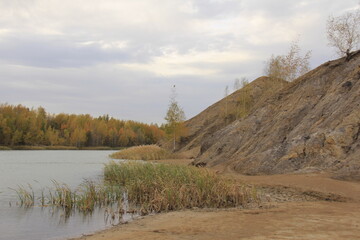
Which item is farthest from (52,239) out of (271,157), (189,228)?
(271,157)

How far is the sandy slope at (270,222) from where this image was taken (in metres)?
9.36

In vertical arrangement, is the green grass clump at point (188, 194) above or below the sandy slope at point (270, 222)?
above

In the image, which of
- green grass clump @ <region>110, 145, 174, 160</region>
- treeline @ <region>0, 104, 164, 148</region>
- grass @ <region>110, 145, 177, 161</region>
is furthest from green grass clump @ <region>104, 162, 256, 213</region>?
treeline @ <region>0, 104, 164, 148</region>

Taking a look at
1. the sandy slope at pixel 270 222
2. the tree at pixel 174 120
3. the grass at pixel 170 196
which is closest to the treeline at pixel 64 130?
the tree at pixel 174 120

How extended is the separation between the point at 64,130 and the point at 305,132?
100 meters

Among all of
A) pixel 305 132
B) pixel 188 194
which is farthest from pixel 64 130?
pixel 188 194

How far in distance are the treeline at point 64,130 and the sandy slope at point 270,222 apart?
3552 inches

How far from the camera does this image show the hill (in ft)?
69.6

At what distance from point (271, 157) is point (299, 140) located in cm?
215

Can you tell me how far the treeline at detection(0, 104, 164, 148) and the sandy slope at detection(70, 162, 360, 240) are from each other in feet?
296

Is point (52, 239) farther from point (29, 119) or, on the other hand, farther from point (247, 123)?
point (29, 119)

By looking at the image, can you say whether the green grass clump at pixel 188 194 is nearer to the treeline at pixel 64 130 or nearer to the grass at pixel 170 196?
the grass at pixel 170 196

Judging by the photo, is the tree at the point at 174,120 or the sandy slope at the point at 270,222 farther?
the tree at the point at 174,120

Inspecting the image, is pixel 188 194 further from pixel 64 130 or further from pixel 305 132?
pixel 64 130
